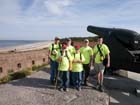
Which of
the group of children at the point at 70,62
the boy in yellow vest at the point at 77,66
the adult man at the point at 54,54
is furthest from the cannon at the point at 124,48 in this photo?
the adult man at the point at 54,54

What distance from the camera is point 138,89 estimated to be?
934 centimetres

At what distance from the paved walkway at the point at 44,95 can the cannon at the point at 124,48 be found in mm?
1724

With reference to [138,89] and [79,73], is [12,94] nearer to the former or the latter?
[79,73]

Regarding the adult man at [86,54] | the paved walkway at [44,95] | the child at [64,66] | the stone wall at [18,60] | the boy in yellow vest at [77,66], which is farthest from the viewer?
the stone wall at [18,60]

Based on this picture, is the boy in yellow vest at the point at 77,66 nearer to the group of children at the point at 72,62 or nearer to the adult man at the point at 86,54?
the group of children at the point at 72,62

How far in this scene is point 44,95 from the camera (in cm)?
775

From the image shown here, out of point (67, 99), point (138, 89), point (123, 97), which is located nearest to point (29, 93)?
point (67, 99)

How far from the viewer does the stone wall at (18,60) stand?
16078 mm

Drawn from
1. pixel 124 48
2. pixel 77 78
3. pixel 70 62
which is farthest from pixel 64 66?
pixel 124 48

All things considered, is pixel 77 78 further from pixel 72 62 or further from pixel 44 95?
pixel 44 95

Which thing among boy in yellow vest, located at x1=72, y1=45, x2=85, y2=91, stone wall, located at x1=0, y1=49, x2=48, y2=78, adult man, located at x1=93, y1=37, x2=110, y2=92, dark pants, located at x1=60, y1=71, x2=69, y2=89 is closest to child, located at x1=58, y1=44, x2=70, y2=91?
dark pants, located at x1=60, y1=71, x2=69, y2=89

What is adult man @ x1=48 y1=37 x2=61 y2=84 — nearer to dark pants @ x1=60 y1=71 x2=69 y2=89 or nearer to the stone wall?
dark pants @ x1=60 y1=71 x2=69 y2=89

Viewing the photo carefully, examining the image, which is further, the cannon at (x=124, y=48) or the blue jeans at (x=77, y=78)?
the cannon at (x=124, y=48)

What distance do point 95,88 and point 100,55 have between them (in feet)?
3.41
